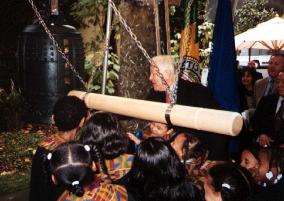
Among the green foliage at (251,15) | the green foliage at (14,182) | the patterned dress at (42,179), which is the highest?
the green foliage at (251,15)

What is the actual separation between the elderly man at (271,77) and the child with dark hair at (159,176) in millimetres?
3294

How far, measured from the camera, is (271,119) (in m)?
4.07

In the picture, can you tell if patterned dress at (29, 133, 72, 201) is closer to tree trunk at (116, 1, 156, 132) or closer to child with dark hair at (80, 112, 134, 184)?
child with dark hair at (80, 112, 134, 184)

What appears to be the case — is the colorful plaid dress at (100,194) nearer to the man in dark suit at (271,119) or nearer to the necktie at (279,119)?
the man in dark suit at (271,119)

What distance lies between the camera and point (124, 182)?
251 centimetres

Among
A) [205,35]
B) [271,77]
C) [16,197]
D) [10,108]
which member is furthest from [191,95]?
[10,108]

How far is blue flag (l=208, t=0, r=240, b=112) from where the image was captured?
4.06m

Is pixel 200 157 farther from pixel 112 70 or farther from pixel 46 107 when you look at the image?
pixel 112 70

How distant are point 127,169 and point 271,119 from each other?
2199 millimetres

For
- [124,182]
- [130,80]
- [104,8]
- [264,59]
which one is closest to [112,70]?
[104,8]

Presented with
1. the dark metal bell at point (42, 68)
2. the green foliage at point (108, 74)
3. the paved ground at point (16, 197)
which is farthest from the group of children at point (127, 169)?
the green foliage at point (108, 74)

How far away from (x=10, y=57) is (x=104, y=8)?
3.69m

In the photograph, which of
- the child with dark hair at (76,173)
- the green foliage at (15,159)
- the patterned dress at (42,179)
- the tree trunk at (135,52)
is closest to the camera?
the child with dark hair at (76,173)

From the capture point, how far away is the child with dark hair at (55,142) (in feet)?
8.00
